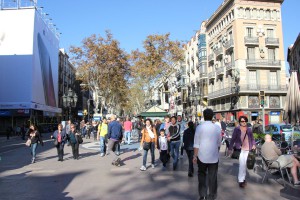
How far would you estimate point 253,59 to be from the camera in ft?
160

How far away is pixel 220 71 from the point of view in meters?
53.2

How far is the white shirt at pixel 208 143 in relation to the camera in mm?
6035

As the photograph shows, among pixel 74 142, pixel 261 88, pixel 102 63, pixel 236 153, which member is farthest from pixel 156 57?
pixel 236 153

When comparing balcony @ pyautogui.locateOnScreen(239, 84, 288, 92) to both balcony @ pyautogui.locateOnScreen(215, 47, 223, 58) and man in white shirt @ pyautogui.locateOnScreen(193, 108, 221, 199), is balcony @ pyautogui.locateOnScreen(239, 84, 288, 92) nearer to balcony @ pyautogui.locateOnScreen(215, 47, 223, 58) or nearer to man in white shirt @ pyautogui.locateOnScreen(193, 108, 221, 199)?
balcony @ pyautogui.locateOnScreen(215, 47, 223, 58)

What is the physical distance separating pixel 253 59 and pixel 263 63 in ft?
5.11

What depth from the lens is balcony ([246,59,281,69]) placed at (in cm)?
4819

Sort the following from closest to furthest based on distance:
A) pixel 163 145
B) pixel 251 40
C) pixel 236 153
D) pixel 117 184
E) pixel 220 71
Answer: pixel 236 153
pixel 117 184
pixel 163 145
pixel 251 40
pixel 220 71

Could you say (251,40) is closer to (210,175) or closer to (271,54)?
(271,54)

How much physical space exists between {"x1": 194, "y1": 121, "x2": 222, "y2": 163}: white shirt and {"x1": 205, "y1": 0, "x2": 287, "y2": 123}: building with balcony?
42.5 m

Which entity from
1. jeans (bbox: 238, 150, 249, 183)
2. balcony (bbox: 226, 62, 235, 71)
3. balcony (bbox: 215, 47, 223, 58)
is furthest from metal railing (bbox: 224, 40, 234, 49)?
jeans (bbox: 238, 150, 249, 183)

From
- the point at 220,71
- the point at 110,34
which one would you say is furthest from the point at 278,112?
the point at 110,34

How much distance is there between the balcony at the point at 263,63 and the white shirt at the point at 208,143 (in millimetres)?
44154

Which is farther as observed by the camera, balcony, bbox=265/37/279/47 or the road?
balcony, bbox=265/37/279/47

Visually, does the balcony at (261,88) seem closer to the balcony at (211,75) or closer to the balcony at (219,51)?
the balcony at (219,51)
